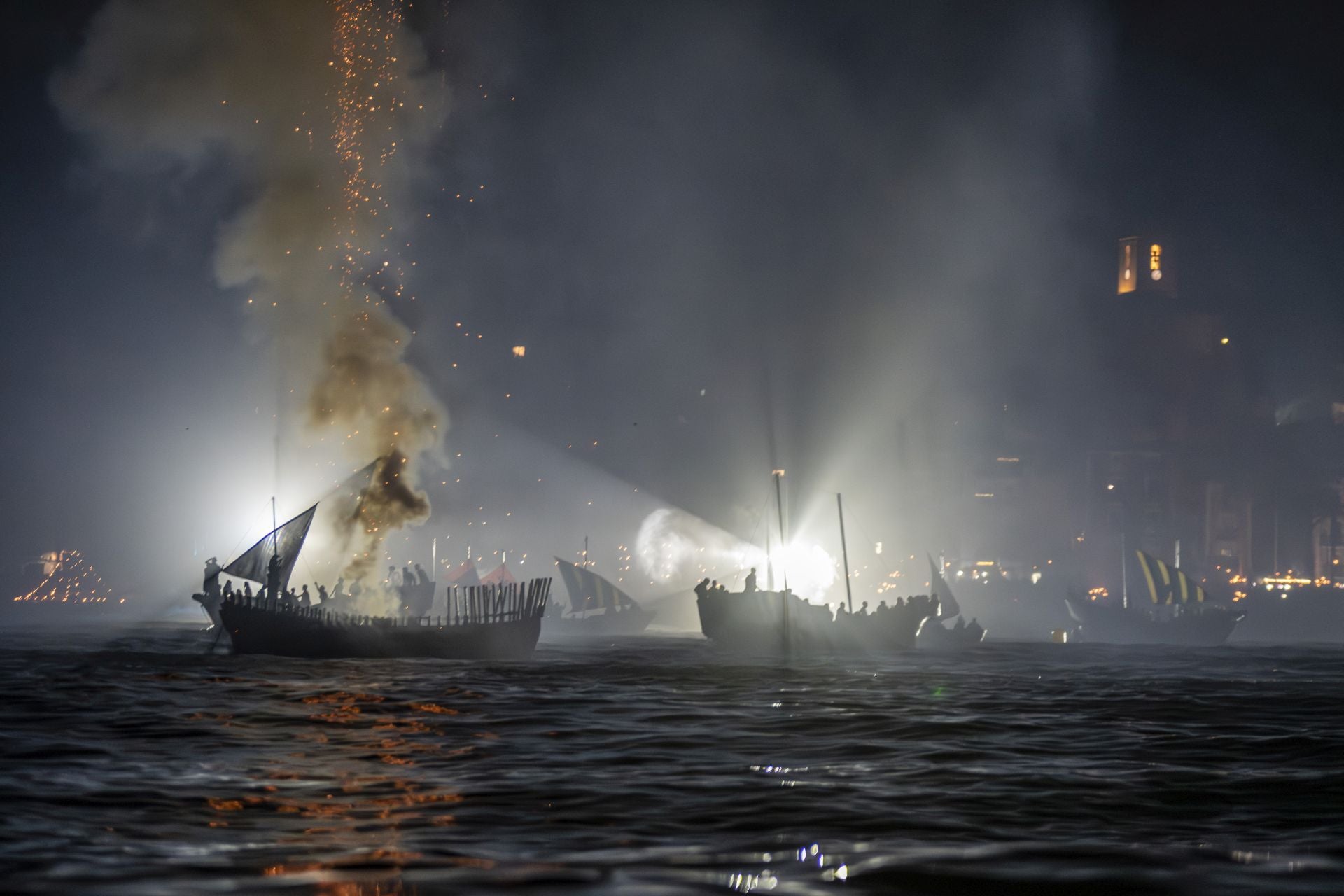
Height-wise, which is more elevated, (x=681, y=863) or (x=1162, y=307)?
(x=1162, y=307)

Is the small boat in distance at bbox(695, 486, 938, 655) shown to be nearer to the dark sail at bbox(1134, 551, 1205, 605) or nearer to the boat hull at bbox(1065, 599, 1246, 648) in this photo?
the dark sail at bbox(1134, 551, 1205, 605)

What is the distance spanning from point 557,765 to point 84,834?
8.31m

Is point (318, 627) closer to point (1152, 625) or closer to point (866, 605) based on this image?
point (866, 605)

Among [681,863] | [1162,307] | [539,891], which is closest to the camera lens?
[539,891]

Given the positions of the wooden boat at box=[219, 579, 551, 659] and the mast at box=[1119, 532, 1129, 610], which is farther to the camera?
the mast at box=[1119, 532, 1129, 610]

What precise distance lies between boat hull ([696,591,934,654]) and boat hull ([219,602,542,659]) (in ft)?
93.8

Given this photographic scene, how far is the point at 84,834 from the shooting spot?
1309cm

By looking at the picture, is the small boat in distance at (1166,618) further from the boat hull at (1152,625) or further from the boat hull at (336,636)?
the boat hull at (336,636)

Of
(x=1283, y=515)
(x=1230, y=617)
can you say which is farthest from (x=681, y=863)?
(x=1283, y=515)

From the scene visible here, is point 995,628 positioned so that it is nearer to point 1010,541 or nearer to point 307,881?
point 1010,541

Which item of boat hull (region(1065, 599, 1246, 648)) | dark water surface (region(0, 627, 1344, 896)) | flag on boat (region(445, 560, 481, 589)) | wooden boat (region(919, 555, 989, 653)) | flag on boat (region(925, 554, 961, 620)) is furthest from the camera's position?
flag on boat (region(445, 560, 481, 589))

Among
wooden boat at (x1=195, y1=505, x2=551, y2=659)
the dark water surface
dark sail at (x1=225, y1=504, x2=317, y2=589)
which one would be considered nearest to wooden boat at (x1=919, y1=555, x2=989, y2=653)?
wooden boat at (x1=195, y1=505, x2=551, y2=659)

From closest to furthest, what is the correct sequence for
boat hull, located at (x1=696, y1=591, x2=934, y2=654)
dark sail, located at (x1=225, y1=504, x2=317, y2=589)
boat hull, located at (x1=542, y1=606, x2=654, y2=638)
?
dark sail, located at (x1=225, y1=504, x2=317, y2=589), boat hull, located at (x1=696, y1=591, x2=934, y2=654), boat hull, located at (x1=542, y1=606, x2=654, y2=638)

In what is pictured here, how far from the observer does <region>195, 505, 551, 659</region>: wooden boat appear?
5856 cm
